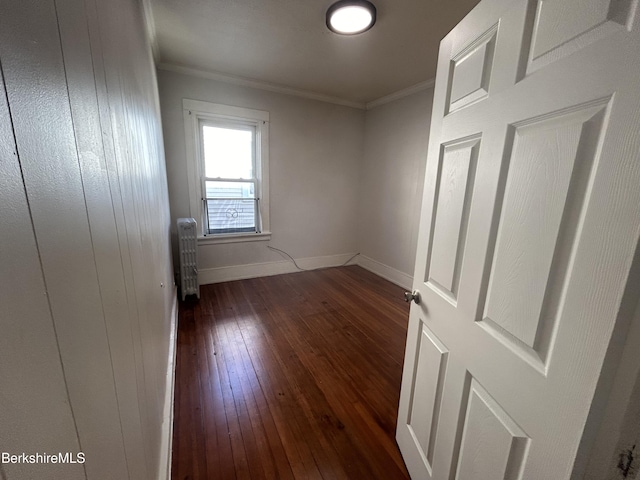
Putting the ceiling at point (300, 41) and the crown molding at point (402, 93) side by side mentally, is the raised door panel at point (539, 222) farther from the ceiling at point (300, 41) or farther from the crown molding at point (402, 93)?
the crown molding at point (402, 93)

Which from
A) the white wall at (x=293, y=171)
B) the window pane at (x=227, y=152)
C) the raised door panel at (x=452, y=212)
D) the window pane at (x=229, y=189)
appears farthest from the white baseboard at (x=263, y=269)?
the raised door panel at (x=452, y=212)

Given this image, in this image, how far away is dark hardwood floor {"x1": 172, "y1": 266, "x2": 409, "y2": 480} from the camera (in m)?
1.28

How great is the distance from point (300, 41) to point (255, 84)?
3.76 ft

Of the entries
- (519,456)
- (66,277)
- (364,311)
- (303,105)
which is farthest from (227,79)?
(519,456)

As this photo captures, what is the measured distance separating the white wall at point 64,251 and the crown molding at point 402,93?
3137 mm

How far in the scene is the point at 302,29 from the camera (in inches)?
83.1

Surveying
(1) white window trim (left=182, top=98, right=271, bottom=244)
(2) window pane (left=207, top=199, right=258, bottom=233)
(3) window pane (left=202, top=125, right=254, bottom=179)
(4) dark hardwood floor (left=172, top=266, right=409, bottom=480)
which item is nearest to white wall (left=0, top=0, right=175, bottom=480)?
(4) dark hardwood floor (left=172, top=266, right=409, bottom=480)

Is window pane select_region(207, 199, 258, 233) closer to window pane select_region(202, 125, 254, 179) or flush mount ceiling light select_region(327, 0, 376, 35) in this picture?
window pane select_region(202, 125, 254, 179)

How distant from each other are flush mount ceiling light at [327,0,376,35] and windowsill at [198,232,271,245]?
96.9 inches

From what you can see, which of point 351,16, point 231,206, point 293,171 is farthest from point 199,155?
point 351,16

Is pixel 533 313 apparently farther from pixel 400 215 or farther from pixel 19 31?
pixel 400 215

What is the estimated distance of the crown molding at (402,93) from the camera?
9.91 ft

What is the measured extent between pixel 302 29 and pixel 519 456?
2760 millimetres

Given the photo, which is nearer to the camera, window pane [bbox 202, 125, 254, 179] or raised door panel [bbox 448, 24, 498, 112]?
raised door panel [bbox 448, 24, 498, 112]
